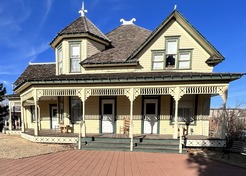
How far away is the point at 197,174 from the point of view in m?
6.67

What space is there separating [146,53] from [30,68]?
43.4ft

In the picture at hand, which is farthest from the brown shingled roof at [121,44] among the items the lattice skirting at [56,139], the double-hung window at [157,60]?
the lattice skirting at [56,139]

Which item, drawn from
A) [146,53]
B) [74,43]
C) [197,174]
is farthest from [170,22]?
[197,174]

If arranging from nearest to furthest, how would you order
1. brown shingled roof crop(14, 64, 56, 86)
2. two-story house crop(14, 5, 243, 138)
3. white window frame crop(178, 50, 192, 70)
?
two-story house crop(14, 5, 243, 138) → white window frame crop(178, 50, 192, 70) → brown shingled roof crop(14, 64, 56, 86)

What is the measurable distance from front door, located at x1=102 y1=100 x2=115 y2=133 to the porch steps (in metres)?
2.18

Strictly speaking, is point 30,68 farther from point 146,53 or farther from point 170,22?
point 170,22

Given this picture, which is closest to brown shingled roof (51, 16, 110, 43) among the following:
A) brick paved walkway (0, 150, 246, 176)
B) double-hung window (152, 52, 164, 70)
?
double-hung window (152, 52, 164, 70)

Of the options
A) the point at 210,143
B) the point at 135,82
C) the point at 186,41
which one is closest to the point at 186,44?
the point at 186,41

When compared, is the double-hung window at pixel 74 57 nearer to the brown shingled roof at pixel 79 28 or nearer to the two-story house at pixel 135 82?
the two-story house at pixel 135 82

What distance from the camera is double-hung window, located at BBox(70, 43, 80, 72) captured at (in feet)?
44.6

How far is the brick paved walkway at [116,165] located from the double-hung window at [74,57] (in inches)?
274

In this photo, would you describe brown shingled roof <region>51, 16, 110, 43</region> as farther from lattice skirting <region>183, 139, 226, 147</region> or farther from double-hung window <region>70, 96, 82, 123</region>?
lattice skirting <region>183, 139, 226, 147</region>

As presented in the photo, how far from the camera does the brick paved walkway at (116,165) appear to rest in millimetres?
6625

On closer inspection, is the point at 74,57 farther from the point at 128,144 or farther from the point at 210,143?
the point at 210,143
